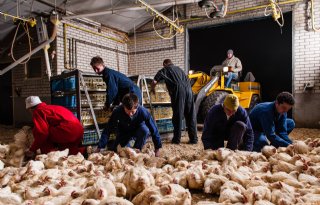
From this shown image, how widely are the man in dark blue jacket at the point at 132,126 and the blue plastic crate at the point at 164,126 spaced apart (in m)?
2.01

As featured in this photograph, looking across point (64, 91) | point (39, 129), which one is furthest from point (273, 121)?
point (64, 91)

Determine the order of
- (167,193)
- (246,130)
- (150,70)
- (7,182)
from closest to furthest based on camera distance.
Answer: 1. (167,193)
2. (7,182)
3. (246,130)
4. (150,70)

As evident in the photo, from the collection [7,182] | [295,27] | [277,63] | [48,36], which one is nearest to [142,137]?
[7,182]

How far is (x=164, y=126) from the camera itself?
6504mm

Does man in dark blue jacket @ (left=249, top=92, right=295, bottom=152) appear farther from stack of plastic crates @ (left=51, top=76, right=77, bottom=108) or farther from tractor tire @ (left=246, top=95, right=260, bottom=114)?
tractor tire @ (left=246, top=95, right=260, bottom=114)

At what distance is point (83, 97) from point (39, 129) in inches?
54.9

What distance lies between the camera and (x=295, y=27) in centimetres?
802

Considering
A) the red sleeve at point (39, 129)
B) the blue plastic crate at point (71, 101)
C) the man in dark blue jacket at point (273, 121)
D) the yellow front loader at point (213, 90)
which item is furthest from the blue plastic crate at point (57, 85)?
the man in dark blue jacket at point (273, 121)

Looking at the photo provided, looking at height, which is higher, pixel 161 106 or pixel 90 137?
pixel 161 106

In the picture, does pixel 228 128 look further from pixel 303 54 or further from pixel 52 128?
pixel 303 54

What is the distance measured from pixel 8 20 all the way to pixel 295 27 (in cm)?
782

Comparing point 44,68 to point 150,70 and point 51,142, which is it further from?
point 51,142

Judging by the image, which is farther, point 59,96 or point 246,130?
point 59,96

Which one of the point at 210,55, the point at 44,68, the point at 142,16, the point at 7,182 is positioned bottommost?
the point at 7,182
